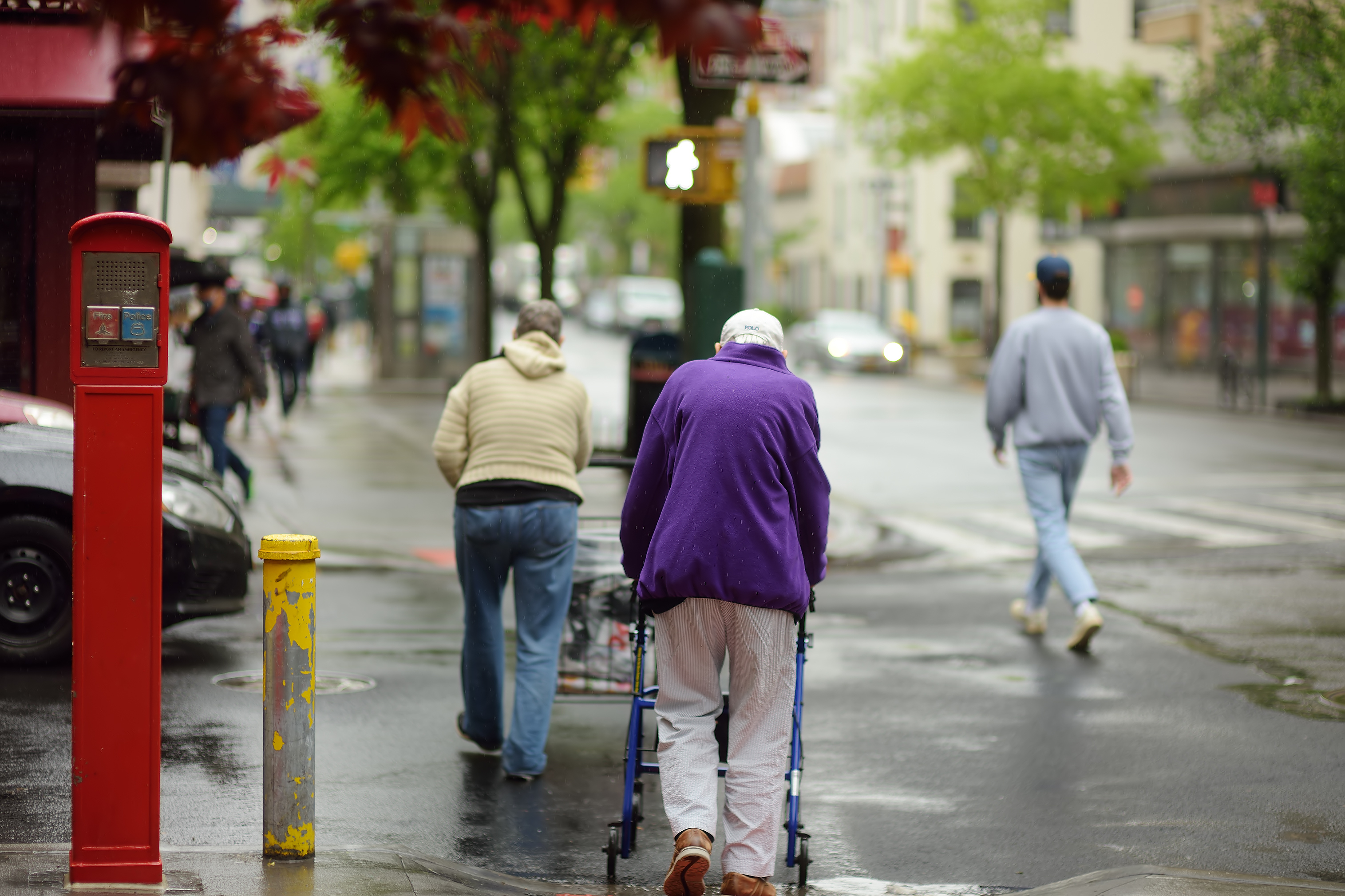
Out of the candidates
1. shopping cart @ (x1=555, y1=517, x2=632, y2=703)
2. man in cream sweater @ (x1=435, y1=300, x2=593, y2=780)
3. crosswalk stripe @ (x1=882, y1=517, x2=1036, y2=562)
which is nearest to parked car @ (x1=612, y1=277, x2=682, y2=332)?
crosswalk stripe @ (x1=882, y1=517, x2=1036, y2=562)

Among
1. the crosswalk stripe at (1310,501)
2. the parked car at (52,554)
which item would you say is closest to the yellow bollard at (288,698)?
the parked car at (52,554)

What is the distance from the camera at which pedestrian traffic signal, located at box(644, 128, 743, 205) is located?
41.1ft

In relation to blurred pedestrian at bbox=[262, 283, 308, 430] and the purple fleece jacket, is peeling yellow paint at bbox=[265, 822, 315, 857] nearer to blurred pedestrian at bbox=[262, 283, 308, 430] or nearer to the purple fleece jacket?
the purple fleece jacket

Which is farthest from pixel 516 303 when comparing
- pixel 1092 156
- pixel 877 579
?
pixel 877 579

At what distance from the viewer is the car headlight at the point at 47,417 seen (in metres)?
9.16

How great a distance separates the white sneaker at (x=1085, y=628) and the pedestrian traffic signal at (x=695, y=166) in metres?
4.43

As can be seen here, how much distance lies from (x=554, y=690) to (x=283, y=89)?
3.66m

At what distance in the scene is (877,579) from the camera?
1270 cm

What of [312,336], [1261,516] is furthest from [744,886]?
[312,336]

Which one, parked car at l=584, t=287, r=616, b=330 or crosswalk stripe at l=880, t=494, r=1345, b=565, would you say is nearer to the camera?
crosswalk stripe at l=880, t=494, r=1345, b=565

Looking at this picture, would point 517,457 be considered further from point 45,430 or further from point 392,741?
point 45,430

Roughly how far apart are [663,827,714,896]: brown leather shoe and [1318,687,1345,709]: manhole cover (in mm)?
4335

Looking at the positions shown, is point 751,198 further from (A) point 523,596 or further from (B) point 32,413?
(A) point 523,596

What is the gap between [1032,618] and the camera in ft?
34.0
